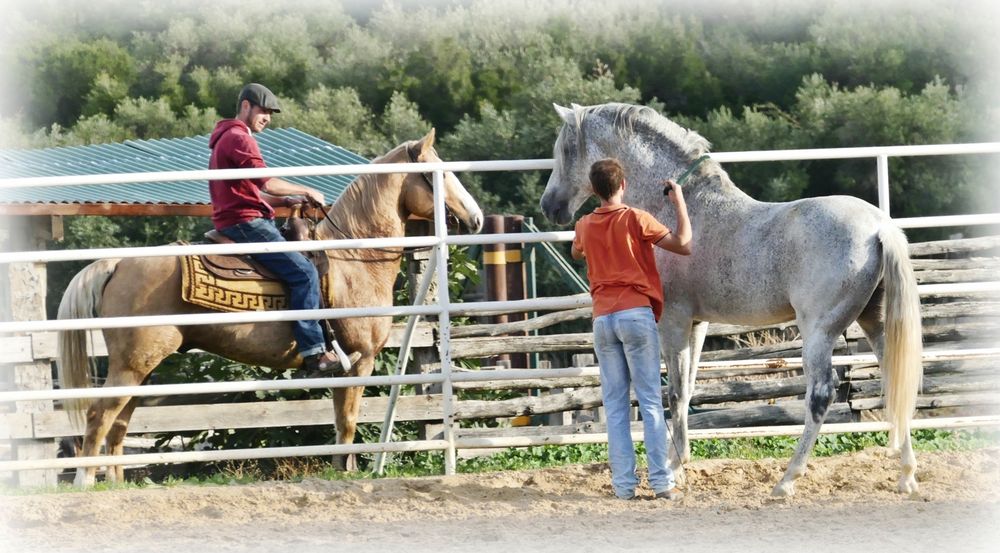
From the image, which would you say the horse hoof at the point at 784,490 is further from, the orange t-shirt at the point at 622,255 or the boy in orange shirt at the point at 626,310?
the orange t-shirt at the point at 622,255

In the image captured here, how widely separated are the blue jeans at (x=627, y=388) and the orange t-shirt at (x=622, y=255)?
0.07m

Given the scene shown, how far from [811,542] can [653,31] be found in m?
21.9

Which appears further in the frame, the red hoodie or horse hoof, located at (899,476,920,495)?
the red hoodie

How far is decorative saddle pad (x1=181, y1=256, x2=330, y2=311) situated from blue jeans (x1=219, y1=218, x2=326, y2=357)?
106mm

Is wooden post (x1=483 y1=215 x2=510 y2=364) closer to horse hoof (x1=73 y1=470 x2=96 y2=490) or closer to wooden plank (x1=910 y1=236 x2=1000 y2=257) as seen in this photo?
wooden plank (x1=910 y1=236 x2=1000 y2=257)

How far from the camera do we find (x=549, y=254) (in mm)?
12062

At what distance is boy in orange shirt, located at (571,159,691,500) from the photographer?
209 inches

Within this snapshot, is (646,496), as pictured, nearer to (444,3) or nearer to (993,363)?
(993,363)

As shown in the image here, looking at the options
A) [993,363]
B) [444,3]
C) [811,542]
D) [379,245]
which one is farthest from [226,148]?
[444,3]

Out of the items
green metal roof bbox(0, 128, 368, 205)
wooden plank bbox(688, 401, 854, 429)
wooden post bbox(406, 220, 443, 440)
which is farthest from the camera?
green metal roof bbox(0, 128, 368, 205)

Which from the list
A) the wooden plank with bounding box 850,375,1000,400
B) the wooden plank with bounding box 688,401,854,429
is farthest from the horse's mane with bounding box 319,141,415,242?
the wooden plank with bounding box 850,375,1000,400

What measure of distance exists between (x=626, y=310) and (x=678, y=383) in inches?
27.1

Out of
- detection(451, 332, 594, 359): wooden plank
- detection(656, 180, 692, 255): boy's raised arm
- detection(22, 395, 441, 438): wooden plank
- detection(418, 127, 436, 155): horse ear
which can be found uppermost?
detection(418, 127, 436, 155): horse ear

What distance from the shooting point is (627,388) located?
5.45 m
